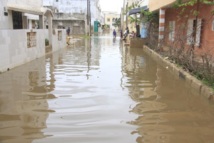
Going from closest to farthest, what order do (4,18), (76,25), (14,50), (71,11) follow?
(14,50)
(4,18)
(76,25)
(71,11)

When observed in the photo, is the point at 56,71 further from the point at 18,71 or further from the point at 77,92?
the point at 77,92

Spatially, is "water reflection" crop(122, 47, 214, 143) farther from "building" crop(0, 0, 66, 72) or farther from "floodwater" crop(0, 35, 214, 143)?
"building" crop(0, 0, 66, 72)

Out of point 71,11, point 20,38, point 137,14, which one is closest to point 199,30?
point 20,38

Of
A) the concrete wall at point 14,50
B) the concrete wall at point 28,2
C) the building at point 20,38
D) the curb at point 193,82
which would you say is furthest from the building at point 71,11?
the curb at point 193,82

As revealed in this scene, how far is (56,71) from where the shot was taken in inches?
417

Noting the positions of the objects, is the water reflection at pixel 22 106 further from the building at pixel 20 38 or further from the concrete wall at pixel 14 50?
the building at pixel 20 38

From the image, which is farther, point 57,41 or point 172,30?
point 57,41

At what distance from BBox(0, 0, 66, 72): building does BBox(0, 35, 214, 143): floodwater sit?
3.68ft

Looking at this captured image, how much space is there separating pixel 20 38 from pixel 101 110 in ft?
23.2

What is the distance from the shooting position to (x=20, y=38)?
1148cm

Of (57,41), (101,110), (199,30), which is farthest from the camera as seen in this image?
(57,41)

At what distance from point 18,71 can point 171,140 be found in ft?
23.8

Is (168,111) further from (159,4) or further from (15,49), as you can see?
(159,4)

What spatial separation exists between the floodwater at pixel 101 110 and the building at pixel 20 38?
1.12 m
